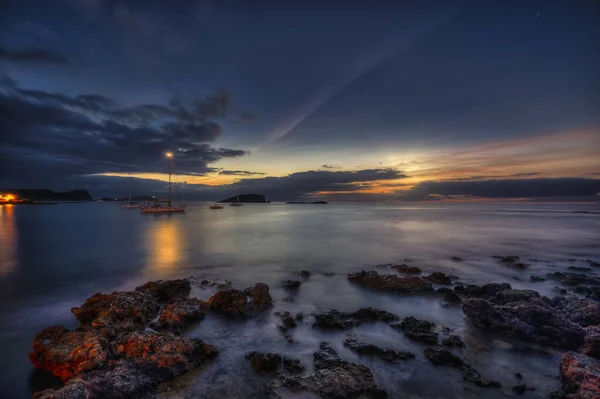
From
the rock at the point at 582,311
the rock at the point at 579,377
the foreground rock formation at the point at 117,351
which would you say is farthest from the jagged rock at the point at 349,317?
Answer: the rock at the point at 582,311

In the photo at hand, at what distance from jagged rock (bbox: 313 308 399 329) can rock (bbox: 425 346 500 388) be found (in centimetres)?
187

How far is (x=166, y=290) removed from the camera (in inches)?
400

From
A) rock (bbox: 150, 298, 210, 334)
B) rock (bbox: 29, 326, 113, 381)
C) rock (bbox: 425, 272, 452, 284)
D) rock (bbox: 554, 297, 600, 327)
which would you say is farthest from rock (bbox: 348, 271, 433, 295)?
rock (bbox: 29, 326, 113, 381)

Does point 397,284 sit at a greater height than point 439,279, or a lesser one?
greater

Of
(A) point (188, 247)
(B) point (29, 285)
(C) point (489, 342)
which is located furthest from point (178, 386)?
(A) point (188, 247)

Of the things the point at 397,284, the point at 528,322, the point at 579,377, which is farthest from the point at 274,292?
the point at 579,377

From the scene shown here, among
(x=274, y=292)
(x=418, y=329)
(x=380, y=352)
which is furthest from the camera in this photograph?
(x=274, y=292)

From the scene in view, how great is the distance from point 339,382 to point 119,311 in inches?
240

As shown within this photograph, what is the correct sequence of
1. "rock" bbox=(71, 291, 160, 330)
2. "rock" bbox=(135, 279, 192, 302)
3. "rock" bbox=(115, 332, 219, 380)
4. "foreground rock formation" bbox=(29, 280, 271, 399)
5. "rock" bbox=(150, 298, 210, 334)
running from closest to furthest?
"foreground rock formation" bbox=(29, 280, 271, 399) < "rock" bbox=(115, 332, 219, 380) < "rock" bbox=(71, 291, 160, 330) < "rock" bbox=(150, 298, 210, 334) < "rock" bbox=(135, 279, 192, 302)

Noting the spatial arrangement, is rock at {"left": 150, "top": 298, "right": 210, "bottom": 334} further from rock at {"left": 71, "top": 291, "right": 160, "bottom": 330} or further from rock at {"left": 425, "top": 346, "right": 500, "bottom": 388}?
rock at {"left": 425, "top": 346, "right": 500, "bottom": 388}

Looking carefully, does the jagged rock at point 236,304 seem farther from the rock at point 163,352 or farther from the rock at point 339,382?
the rock at point 339,382

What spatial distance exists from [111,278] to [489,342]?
52.8ft

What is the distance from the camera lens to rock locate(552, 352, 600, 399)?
475 cm

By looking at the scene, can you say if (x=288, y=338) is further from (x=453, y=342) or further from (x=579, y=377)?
(x=579, y=377)
